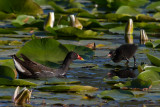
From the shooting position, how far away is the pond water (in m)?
4.85

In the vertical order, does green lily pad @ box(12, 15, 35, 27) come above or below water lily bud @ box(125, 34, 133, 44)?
above

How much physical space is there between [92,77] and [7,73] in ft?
3.86

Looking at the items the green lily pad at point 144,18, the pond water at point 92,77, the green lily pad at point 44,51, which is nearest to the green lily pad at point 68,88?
the pond water at point 92,77

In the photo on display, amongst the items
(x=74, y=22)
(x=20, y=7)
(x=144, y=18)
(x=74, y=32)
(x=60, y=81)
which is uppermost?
(x=20, y=7)

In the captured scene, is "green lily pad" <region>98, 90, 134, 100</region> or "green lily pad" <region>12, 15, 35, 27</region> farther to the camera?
"green lily pad" <region>12, 15, 35, 27</region>

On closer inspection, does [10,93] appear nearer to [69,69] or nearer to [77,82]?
[77,82]

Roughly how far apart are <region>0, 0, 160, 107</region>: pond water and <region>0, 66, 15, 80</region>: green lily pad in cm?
29

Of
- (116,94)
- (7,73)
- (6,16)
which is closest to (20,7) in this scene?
(6,16)

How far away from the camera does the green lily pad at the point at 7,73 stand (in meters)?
5.68

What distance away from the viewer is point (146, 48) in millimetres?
8492

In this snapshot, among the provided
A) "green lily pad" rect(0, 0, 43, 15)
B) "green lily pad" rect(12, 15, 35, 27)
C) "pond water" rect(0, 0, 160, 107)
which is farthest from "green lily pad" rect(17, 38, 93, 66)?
"green lily pad" rect(0, 0, 43, 15)

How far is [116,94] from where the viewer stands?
199 inches

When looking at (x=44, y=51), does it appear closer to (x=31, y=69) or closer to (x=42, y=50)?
(x=42, y=50)

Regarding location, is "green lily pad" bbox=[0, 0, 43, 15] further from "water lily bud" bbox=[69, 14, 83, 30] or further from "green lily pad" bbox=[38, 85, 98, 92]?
"green lily pad" bbox=[38, 85, 98, 92]
